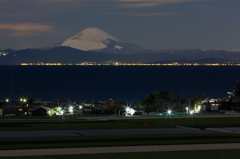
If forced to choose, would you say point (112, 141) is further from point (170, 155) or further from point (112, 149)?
point (170, 155)

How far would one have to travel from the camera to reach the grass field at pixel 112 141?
60.2 feet

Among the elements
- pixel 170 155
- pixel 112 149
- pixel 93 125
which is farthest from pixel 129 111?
pixel 170 155

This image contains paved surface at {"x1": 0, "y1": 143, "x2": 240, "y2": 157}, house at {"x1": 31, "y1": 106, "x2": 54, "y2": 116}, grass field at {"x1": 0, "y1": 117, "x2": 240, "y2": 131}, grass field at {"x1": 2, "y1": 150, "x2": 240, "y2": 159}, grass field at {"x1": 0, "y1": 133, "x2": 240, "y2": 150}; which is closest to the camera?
grass field at {"x1": 2, "y1": 150, "x2": 240, "y2": 159}

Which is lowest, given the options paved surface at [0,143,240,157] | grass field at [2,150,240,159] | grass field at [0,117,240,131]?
grass field at [2,150,240,159]

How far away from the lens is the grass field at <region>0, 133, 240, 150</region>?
60.2ft

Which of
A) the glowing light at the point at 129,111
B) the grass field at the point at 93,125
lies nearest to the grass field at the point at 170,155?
the grass field at the point at 93,125

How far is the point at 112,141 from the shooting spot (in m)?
20.4

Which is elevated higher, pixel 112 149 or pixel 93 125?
pixel 93 125

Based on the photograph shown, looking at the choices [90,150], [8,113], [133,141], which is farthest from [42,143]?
[8,113]

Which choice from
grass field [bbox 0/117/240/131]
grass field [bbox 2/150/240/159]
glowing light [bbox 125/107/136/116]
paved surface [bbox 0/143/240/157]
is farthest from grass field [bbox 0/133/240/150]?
glowing light [bbox 125/107/136/116]

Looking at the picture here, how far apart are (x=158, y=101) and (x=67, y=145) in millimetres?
50653

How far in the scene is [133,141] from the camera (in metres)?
20.4

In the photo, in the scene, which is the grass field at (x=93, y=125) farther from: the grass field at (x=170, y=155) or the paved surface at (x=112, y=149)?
the grass field at (x=170, y=155)

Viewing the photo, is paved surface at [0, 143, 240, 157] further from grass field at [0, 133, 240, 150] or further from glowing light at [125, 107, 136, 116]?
glowing light at [125, 107, 136, 116]
